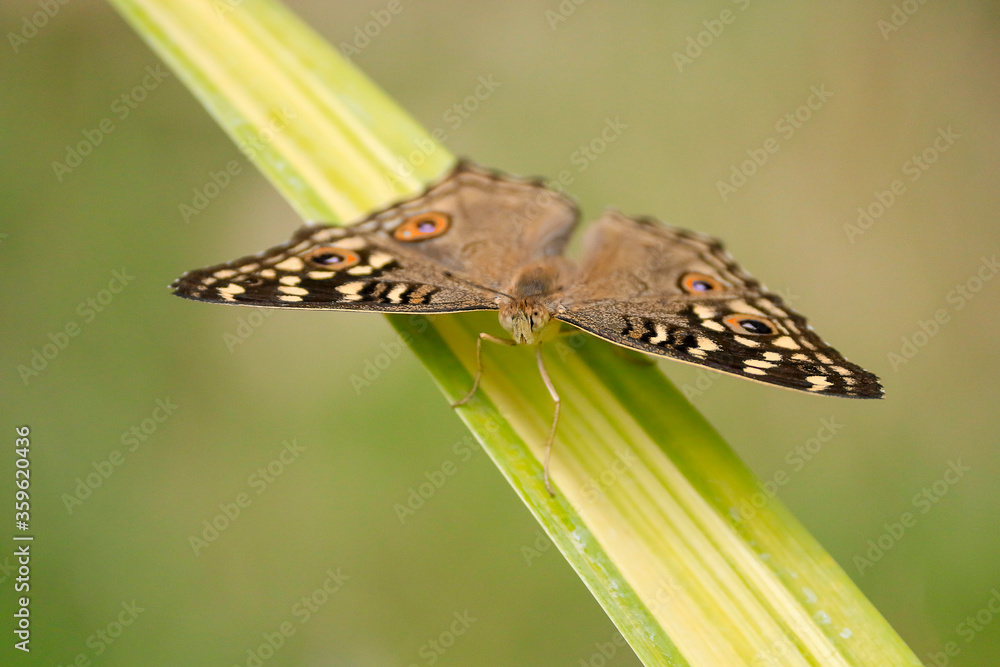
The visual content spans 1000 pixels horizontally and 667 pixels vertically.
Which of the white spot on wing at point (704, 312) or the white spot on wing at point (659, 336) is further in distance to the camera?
the white spot on wing at point (704, 312)

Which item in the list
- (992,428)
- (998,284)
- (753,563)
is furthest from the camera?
(998,284)

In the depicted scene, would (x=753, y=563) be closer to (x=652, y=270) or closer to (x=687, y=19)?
(x=652, y=270)

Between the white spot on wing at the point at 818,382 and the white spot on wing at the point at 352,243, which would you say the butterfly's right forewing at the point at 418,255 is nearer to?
the white spot on wing at the point at 352,243

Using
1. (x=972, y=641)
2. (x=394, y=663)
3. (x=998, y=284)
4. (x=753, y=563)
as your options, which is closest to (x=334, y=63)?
(x=753, y=563)

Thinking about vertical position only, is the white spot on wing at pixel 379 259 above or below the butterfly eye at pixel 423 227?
below

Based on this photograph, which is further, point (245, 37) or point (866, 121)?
point (866, 121)

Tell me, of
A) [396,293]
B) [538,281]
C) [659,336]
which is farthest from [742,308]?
[396,293]

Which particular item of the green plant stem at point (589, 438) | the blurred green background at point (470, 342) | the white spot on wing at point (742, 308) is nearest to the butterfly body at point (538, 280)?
the white spot on wing at point (742, 308)
